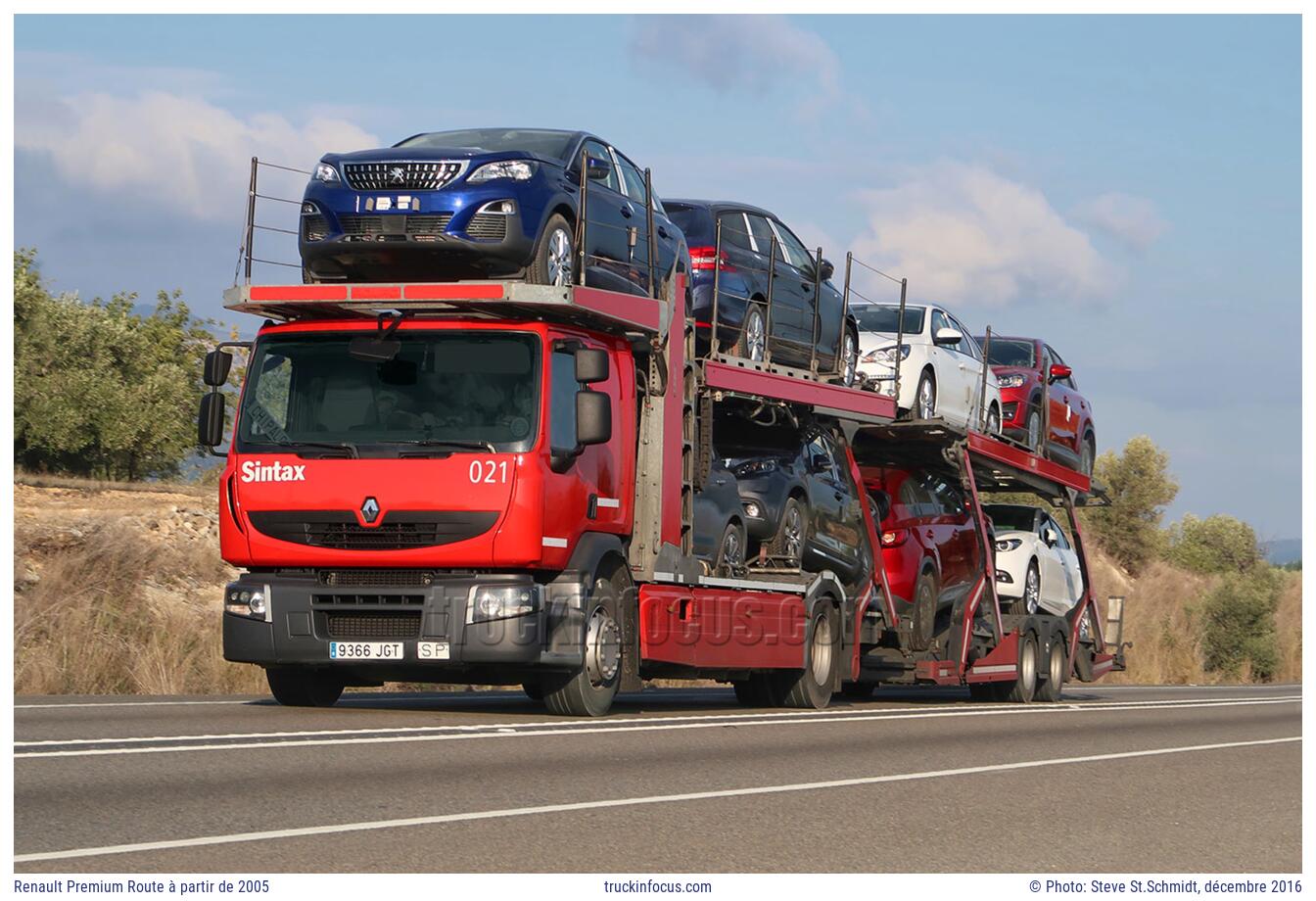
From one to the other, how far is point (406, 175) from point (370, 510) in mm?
2335

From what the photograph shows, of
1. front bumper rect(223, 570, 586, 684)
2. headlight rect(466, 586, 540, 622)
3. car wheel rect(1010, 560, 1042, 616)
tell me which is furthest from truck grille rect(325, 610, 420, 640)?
car wheel rect(1010, 560, 1042, 616)

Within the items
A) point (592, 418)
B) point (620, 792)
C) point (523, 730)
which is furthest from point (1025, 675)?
point (620, 792)

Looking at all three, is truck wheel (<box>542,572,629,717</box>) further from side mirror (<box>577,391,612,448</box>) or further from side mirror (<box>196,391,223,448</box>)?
side mirror (<box>196,391,223,448</box>)

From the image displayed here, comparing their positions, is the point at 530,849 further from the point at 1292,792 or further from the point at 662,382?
the point at 662,382

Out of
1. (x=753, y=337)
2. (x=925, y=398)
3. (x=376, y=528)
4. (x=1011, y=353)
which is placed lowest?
(x=376, y=528)

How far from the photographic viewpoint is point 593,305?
14.1 m

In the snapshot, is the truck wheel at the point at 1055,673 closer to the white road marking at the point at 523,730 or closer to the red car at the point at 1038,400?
the red car at the point at 1038,400

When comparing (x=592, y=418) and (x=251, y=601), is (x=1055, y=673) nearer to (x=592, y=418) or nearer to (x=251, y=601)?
(x=592, y=418)

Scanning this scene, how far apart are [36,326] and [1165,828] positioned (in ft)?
99.1

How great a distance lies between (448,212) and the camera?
13750mm

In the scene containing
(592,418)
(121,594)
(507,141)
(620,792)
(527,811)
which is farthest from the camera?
(121,594)

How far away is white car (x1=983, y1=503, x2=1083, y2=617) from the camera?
21938 mm

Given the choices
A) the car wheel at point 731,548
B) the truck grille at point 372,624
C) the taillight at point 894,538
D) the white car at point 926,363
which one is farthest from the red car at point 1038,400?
the truck grille at point 372,624

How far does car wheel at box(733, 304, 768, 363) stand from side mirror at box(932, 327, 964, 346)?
10.8ft
